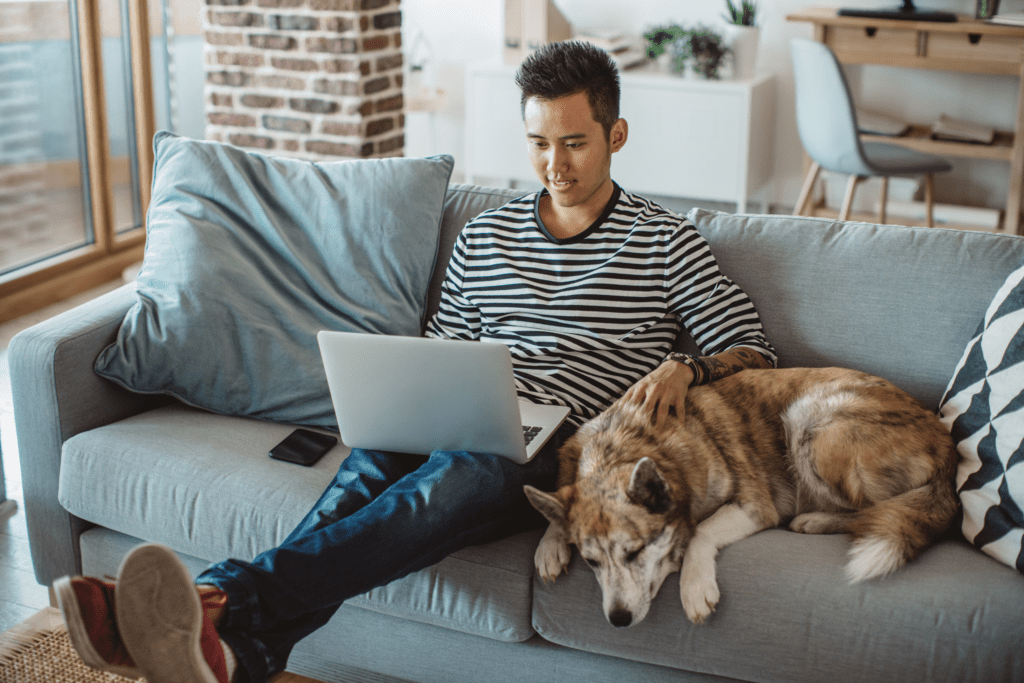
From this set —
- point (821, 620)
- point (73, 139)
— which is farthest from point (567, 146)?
point (73, 139)

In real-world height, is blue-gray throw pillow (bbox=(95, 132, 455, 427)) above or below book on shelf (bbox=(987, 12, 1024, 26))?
→ below

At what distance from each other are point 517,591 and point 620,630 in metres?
0.18

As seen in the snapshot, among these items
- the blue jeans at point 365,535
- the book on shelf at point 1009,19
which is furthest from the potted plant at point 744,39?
the blue jeans at point 365,535

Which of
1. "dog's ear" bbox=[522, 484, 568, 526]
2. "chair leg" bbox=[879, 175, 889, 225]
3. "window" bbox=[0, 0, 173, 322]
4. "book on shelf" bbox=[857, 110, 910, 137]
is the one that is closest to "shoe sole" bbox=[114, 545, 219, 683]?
"dog's ear" bbox=[522, 484, 568, 526]

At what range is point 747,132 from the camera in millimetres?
4383

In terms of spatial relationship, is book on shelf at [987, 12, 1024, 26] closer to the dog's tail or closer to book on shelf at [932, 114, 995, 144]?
book on shelf at [932, 114, 995, 144]

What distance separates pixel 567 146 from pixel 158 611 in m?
1.14

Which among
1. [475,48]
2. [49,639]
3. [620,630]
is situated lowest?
[49,639]

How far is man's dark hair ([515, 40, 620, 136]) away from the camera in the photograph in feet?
6.17

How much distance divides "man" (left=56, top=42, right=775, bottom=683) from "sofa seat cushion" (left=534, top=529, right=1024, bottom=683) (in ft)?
0.87

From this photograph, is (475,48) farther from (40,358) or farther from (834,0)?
(40,358)

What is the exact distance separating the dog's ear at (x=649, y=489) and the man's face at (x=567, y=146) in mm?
671

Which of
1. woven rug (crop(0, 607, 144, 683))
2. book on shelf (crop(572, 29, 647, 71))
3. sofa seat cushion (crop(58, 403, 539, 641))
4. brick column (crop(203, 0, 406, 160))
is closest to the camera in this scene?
sofa seat cushion (crop(58, 403, 539, 641))

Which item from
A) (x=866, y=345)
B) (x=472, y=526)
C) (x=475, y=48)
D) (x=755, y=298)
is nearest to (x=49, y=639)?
(x=472, y=526)
